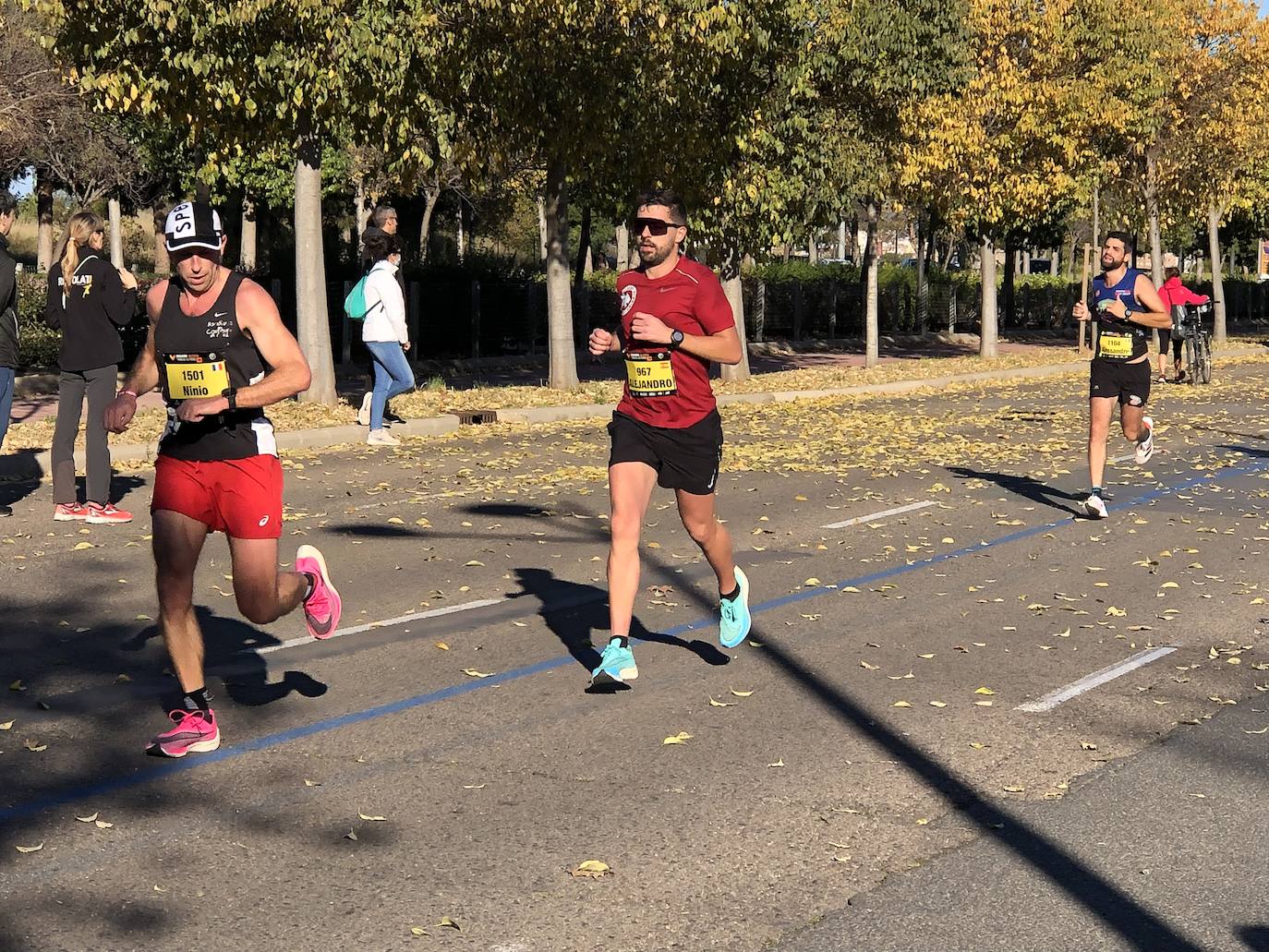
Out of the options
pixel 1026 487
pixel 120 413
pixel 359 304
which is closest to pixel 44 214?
pixel 359 304

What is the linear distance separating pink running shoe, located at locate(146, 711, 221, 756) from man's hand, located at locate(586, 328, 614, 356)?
218cm

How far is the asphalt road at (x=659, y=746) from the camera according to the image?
4797 millimetres

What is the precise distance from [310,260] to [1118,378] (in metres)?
9.97

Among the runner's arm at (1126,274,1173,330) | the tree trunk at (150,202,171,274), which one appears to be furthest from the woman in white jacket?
the runner's arm at (1126,274,1173,330)

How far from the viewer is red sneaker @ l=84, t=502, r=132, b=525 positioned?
38.9ft

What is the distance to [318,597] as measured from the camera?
7.10 meters

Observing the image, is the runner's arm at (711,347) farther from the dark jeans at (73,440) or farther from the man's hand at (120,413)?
the dark jeans at (73,440)

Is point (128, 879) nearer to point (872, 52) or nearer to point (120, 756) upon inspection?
point (120, 756)

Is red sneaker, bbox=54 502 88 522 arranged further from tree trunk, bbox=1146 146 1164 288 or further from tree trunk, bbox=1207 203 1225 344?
tree trunk, bbox=1207 203 1225 344

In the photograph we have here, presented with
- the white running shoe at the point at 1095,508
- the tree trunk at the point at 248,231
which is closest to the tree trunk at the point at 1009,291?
the tree trunk at the point at 248,231

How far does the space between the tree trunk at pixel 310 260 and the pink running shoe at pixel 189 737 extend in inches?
525

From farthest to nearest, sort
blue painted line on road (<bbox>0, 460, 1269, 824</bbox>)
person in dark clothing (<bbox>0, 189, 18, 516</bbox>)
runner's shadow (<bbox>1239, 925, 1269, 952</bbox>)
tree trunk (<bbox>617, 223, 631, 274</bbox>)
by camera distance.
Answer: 1. tree trunk (<bbox>617, 223, 631, 274</bbox>)
2. person in dark clothing (<bbox>0, 189, 18, 516</bbox>)
3. blue painted line on road (<bbox>0, 460, 1269, 824</bbox>)
4. runner's shadow (<bbox>1239, 925, 1269, 952</bbox>)

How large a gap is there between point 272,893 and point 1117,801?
2.85 meters

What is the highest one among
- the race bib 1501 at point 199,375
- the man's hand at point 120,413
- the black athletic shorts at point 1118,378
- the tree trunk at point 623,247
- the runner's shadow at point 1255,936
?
the tree trunk at point 623,247
